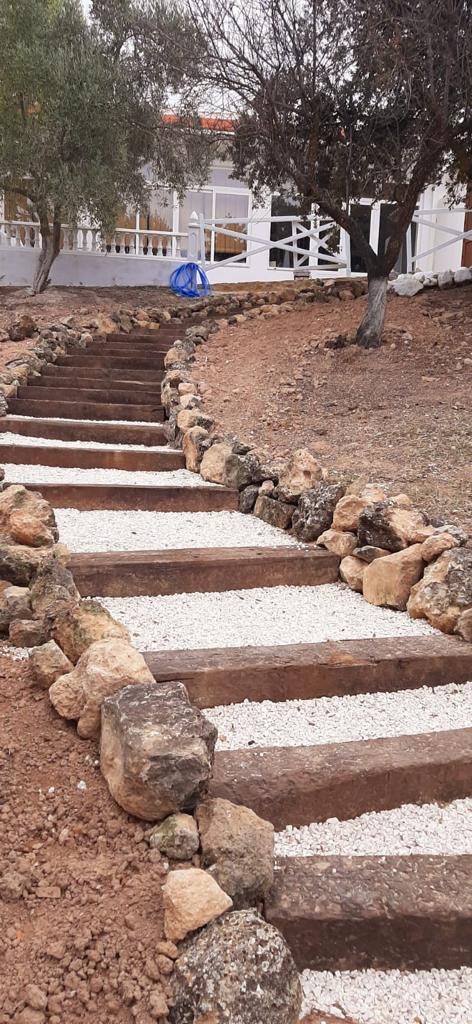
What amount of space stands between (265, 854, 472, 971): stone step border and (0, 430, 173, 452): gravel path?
13.6 ft

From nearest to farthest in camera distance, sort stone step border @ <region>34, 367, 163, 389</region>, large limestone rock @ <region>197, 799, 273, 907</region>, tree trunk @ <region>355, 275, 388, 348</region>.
Answer: large limestone rock @ <region>197, 799, 273, 907</region>
stone step border @ <region>34, 367, 163, 389</region>
tree trunk @ <region>355, 275, 388, 348</region>

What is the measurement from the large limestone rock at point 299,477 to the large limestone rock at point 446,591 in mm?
1299

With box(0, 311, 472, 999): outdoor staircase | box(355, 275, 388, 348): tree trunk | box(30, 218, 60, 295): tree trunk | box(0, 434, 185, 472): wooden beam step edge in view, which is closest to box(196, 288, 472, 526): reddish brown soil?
box(355, 275, 388, 348): tree trunk

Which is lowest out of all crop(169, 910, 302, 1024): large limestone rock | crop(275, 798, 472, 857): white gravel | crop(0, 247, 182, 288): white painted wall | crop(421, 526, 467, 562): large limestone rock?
crop(275, 798, 472, 857): white gravel

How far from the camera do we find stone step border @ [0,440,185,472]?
18.0ft

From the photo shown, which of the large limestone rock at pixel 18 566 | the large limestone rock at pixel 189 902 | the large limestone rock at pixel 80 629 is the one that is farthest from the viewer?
the large limestone rock at pixel 18 566

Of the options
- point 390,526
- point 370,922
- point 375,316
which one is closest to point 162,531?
point 390,526

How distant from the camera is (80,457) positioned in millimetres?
5566

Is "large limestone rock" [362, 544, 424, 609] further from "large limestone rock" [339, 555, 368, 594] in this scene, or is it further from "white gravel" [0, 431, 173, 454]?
"white gravel" [0, 431, 173, 454]

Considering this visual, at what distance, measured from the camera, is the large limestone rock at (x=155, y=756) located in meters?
1.91

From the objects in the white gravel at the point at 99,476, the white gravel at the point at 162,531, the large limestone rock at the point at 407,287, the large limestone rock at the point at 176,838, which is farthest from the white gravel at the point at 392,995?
the large limestone rock at the point at 407,287

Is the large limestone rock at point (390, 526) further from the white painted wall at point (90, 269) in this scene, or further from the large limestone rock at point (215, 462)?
the white painted wall at point (90, 269)

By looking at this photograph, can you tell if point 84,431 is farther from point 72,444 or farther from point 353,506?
point 353,506

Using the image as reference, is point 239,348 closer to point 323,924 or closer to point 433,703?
point 433,703
